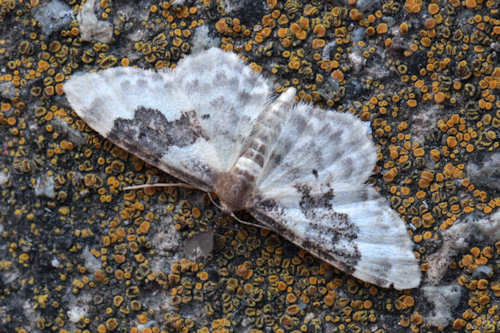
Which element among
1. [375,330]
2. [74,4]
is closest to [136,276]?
[375,330]

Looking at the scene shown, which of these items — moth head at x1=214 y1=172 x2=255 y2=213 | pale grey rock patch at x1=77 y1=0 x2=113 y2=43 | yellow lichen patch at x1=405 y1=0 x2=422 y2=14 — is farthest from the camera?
pale grey rock patch at x1=77 y1=0 x2=113 y2=43

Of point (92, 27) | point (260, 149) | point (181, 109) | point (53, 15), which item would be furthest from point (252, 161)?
point (53, 15)

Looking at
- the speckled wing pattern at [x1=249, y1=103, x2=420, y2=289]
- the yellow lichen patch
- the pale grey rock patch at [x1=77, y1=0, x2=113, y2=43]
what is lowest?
the speckled wing pattern at [x1=249, y1=103, x2=420, y2=289]

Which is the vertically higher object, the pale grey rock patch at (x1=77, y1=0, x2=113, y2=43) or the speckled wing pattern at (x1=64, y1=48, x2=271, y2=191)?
the pale grey rock patch at (x1=77, y1=0, x2=113, y2=43)

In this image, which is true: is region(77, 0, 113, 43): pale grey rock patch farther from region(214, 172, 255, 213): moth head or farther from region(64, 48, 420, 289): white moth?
region(214, 172, 255, 213): moth head

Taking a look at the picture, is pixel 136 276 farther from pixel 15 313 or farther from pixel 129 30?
pixel 129 30

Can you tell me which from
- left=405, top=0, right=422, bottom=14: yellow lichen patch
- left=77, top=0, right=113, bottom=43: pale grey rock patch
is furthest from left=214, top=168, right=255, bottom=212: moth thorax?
left=405, top=0, right=422, bottom=14: yellow lichen patch

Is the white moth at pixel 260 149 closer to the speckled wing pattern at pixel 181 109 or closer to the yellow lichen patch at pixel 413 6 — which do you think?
the speckled wing pattern at pixel 181 109

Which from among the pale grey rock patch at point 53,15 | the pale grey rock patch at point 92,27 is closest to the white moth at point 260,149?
the pale grey rock patch at point 92,27
